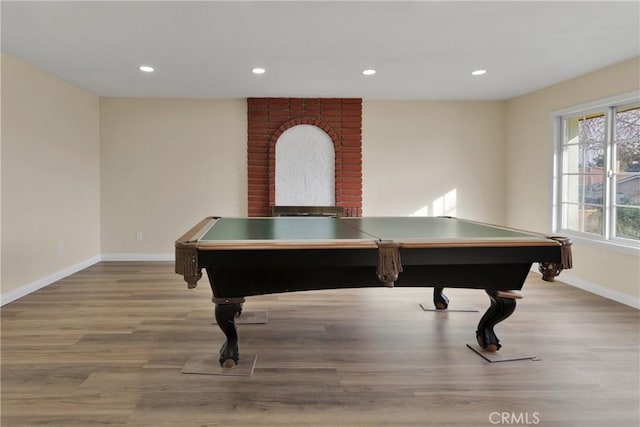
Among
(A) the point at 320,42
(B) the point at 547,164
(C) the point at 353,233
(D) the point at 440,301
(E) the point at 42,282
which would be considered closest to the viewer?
(C) the point at 353,233

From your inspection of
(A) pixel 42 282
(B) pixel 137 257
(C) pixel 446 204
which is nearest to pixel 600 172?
(C) pixel 446 204

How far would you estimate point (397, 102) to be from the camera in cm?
573

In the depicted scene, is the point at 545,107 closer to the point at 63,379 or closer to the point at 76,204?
the point at 63,379

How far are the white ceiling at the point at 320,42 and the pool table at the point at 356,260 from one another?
150 cm

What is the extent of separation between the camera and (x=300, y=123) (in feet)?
18.4

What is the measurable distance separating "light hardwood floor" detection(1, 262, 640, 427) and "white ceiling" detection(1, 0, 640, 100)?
2253 millimetres

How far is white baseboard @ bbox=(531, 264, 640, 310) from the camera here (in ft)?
12.0

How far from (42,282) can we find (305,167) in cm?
336

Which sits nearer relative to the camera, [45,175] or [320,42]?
[320,42]

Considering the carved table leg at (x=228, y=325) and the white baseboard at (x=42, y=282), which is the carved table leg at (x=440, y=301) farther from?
the white baseboard at (x=42, y=282)

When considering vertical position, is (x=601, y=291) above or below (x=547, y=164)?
below

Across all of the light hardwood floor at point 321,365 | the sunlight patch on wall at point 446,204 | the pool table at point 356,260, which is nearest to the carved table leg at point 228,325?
the pool table at point 356,260

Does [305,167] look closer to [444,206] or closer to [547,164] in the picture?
[444,206]

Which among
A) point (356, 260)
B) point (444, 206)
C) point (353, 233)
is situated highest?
point (444, 206)
